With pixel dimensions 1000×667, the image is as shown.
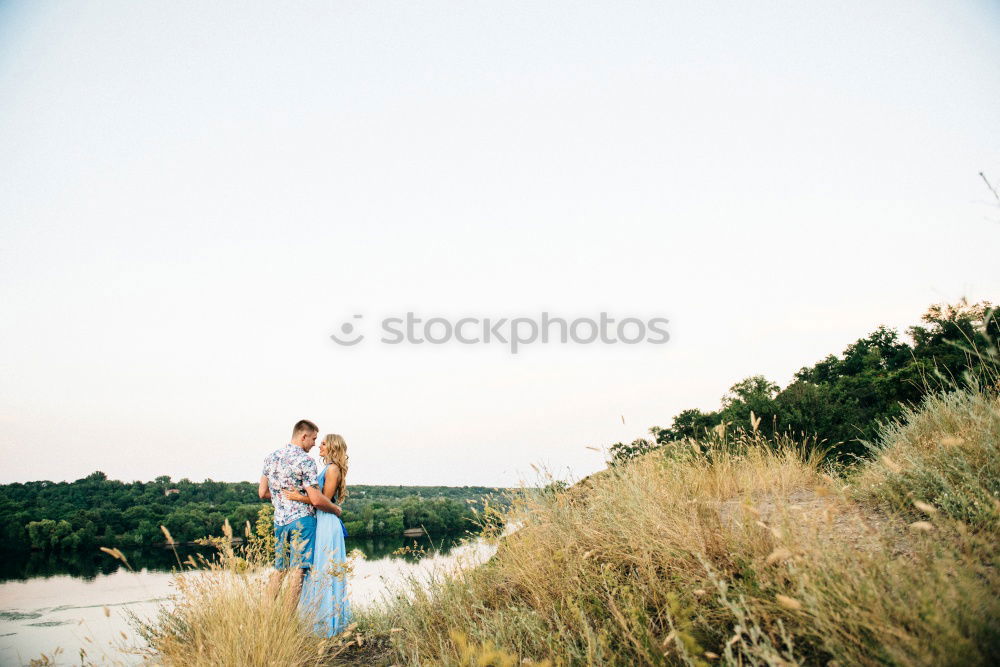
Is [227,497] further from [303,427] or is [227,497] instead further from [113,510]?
[303,427]

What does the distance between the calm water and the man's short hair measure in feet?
5.18

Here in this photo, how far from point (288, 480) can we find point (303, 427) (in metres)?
0.59

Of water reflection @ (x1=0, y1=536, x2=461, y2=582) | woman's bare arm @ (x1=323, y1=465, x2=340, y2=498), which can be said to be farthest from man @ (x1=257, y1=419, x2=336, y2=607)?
water reflection @ (x1=0, y1=536, x2=461, y2=582)

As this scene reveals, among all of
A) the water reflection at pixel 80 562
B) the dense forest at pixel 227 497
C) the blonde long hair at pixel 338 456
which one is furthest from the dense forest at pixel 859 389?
the water reflection at pixel 80 562

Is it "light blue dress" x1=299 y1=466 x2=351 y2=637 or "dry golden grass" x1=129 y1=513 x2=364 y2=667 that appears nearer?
"dry golden grass" x1=129 y1=513 x2=364 y2=667

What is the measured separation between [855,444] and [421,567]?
916 cm

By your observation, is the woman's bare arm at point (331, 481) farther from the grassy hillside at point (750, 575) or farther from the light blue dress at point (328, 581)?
the grassy hillside at point (750, 575)

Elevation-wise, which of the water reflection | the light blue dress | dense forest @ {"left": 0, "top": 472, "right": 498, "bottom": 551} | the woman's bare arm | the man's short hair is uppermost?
the man's short hair

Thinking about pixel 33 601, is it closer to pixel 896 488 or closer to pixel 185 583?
pixel 185 583

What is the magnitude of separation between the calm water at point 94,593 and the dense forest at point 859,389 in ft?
8.59

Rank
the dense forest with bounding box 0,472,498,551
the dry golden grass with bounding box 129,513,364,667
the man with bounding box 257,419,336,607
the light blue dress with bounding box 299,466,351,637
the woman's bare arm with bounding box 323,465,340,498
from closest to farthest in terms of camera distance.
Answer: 1. the dry golden grass with bounding box 129,513,364,667
2. the light blue dress with bounding box 299,466,351,637
3. the man with bounding box 257,419,336,607
4. the woman's bare arm with bounding box 323,465,340,498
5. the dense forest with bounding box 0,472,498,551

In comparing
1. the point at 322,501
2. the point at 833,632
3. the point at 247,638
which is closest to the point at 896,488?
the point at 833,632

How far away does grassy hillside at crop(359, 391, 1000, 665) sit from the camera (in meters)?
1.64

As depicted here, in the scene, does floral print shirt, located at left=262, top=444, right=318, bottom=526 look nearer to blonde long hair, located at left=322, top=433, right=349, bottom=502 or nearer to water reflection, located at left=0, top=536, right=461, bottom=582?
blonde long hair, located at left=322, top=433, right=349, bottom=502
